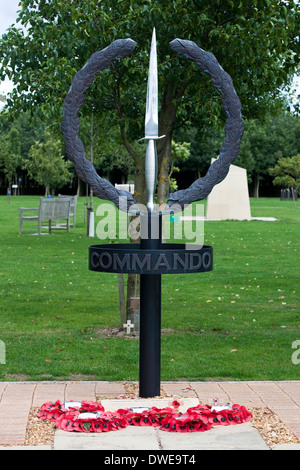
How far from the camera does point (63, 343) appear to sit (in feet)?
25.7

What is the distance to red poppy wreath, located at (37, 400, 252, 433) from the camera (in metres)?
4.98

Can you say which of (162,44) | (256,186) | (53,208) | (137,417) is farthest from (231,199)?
(256,186)

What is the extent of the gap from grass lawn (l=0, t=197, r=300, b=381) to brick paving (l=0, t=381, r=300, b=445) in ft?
1.06

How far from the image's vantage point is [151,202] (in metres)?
5.84

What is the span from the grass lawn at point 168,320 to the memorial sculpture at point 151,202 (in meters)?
1.07

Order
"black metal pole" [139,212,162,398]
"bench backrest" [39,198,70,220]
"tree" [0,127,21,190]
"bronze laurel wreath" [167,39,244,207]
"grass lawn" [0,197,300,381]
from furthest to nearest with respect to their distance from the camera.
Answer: "tree" [0,127,21,190], "bench backrest" [39,198,70,220], "grass lawn" [0,197,300,381], "bronze laurel wreath" [167,39,244,207], "black metal pole" [139,212,162,398]

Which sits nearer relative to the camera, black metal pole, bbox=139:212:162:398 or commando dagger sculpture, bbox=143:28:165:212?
commando dagger sculpture, bbox=143:28:165:212

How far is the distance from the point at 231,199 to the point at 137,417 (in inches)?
1018

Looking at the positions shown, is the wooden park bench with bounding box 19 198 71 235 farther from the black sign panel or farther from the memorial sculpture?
the black sign panel

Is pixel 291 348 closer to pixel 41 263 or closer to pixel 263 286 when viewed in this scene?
pixel 263 286

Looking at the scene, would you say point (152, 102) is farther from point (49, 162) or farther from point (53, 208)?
point (49, 162)

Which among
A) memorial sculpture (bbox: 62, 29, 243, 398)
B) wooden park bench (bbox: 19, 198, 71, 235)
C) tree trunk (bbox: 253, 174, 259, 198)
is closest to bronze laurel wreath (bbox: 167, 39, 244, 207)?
memorial sculpture (bbox: 62, 29, 243, 398)

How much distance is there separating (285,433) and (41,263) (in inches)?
401
